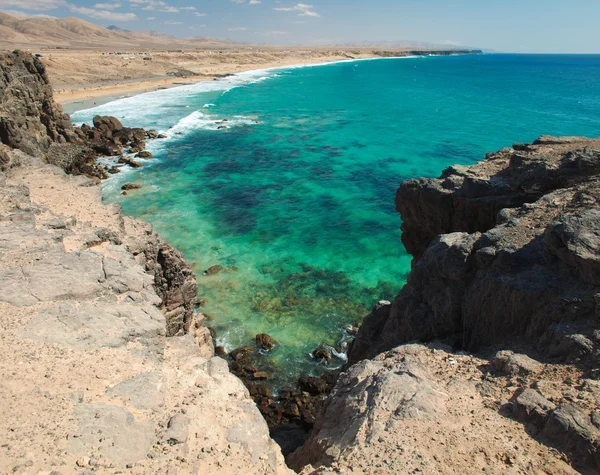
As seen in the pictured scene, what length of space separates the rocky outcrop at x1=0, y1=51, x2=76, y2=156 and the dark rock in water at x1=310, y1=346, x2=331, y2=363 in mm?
24935

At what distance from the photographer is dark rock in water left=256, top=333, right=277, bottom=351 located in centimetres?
1961

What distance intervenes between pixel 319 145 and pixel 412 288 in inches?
1699

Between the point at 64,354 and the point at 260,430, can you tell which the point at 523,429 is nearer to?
the point at 260,430

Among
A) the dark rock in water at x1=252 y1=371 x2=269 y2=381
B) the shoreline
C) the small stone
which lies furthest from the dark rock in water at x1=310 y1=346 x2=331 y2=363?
the shoreline

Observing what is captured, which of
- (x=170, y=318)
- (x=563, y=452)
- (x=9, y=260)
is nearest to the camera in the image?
(x=563, y=452)

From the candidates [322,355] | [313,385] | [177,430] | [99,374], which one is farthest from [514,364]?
[322,355]

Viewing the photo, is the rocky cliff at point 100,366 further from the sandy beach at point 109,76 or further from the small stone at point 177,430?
the sandy beach at point 109,76

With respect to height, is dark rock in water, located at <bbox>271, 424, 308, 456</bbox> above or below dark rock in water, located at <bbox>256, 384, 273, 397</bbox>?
above

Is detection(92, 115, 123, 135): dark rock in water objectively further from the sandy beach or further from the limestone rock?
the limestone rock

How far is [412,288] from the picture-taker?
13.5 meters

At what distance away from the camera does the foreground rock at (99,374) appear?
683 centimetres

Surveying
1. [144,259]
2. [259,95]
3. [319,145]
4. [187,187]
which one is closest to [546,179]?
[144,259]

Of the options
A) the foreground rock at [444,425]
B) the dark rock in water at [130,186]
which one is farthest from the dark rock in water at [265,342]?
the dark rock in water at [130,186]

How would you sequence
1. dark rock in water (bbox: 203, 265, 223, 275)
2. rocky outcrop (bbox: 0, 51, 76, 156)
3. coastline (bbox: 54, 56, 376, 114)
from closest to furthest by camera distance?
dark rock in water (bbox: 203, 265, 223, 275), rocky outcrop (bbox: 0, 51, 76, 156), coastline (bbox: 54, 56, 376, 114)
